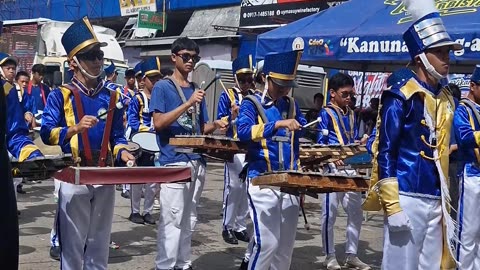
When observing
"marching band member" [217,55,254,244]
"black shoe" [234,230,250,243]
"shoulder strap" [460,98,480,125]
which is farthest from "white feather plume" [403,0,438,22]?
"black shoe" [234,230,250,243]

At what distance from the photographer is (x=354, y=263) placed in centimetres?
780

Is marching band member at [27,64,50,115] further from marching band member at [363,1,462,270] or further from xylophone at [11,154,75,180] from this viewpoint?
marching band member at [363,1,462,270]

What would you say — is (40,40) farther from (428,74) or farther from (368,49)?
(428,74)

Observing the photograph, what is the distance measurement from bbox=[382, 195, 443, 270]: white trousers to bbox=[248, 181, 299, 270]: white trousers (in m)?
1.26

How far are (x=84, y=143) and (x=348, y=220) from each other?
11.9ft

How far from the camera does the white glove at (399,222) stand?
432 cm

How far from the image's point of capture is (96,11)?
110 ft

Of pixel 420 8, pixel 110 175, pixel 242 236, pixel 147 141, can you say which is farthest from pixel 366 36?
pixel 110 175

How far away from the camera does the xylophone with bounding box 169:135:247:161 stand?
6.09 m

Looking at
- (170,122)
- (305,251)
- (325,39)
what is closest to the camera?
(170,122)

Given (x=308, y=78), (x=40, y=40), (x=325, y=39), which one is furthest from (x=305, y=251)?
(x=40, y=40)

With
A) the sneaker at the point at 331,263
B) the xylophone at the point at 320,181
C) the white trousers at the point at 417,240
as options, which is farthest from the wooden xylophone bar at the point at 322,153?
the white trousers at the point at 417,240

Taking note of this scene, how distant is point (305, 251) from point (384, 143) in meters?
4.18

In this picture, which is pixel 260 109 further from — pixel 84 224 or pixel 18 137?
pixel 18 137
